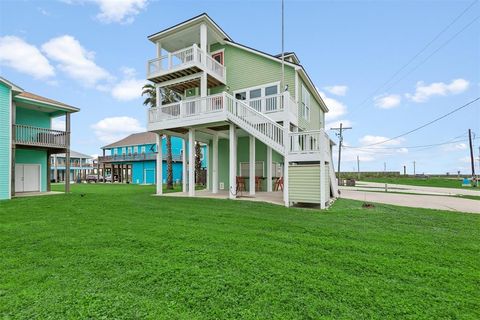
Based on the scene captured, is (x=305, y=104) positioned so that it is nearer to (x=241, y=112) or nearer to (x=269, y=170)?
(x=269, y=170)

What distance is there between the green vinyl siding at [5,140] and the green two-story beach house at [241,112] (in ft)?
26.4

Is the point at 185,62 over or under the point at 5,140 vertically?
over

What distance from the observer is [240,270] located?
338cm

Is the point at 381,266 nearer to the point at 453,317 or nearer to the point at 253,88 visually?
the point at 453,317

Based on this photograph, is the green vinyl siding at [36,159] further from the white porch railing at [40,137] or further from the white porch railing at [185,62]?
the white porch railing at [185,62]

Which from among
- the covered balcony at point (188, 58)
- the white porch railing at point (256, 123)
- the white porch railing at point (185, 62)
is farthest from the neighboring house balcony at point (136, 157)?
the white porch railing at point (256, 123)

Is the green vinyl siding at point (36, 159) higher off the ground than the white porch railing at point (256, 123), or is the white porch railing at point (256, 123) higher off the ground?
the white porch railing at point (256, 123)

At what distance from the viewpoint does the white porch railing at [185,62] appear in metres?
12.7

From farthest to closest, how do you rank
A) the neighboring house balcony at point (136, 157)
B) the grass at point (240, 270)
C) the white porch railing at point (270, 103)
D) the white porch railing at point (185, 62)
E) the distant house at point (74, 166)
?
the distant house at point (74, 166) < the neighboring house balcony at point (136, 157) < the white porch railing at point (185, 62) < the white porch railing at point (270, 103) < the grass at point (240, 270)

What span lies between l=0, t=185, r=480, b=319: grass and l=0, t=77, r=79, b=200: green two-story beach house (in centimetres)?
1003

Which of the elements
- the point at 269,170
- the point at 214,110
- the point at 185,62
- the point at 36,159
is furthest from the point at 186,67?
the point at 36,159

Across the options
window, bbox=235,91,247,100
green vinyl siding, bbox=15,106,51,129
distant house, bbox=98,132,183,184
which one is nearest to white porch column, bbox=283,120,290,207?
window, bbox=235,91,247,100

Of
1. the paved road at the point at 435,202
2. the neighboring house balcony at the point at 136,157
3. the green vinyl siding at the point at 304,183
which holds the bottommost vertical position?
the paved road at the point at 435,202

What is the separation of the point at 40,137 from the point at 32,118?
2.28 m
